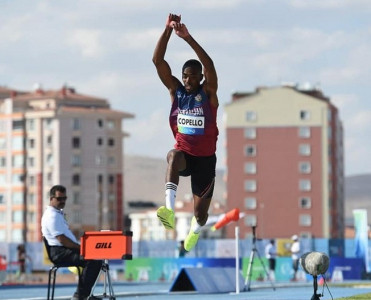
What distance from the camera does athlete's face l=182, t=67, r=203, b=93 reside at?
17.4 meters

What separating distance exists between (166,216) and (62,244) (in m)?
2.65

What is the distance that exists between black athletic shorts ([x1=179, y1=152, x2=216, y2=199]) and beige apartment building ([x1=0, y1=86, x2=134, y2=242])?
155 meters

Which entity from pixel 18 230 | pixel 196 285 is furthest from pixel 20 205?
pixel 196 285

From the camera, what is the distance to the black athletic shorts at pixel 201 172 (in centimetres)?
1761

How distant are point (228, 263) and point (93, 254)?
37678 millimetres

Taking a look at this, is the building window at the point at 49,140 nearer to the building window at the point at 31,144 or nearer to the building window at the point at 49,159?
the building window at the point at 49,159

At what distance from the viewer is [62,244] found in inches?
756

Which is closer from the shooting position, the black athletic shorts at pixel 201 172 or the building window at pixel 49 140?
the black athletic shorts at pixel 201 172

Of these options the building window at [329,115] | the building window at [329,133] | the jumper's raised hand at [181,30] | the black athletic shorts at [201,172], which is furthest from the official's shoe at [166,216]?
the building window at [329,133]

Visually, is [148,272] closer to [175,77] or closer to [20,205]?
[175,77]

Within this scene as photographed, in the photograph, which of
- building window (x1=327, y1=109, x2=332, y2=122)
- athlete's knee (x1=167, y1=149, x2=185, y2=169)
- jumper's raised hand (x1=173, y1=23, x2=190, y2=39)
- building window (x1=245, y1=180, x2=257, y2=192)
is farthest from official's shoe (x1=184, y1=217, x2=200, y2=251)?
building window (x1=327, y1=109, x2=332, y2=122)

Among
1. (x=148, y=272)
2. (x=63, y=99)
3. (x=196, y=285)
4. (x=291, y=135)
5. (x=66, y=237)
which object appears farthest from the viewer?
(x=63, y=99)

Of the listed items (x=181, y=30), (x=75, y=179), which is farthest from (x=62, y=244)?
(x=75, y=179)

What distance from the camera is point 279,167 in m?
172
